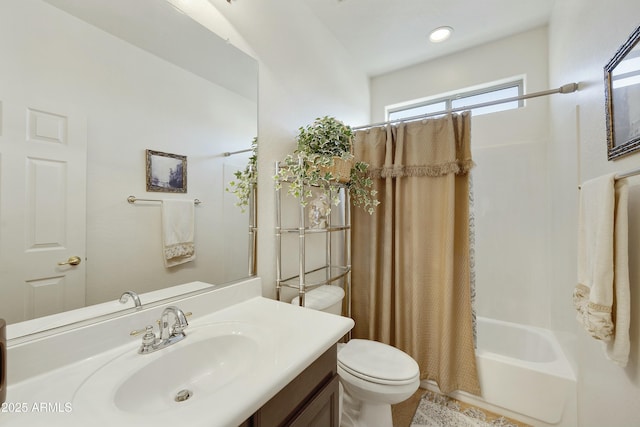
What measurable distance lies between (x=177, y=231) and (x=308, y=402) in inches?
31.0

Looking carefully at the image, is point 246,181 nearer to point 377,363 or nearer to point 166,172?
point 166,172

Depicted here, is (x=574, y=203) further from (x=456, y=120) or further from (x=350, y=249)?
(x=350, y=249)

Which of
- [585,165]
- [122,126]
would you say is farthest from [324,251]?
[585,165]

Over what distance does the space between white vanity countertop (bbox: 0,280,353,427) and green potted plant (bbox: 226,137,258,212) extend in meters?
0.54

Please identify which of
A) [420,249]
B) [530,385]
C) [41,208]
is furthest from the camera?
[420,249]

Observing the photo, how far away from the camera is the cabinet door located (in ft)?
2.55

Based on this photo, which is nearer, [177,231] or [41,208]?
[41,208]

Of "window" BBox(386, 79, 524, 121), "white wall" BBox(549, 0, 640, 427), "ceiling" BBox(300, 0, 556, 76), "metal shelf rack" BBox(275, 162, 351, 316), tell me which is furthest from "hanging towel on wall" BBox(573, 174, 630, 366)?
"ceiling" BBox(300, 0, 556, 76)

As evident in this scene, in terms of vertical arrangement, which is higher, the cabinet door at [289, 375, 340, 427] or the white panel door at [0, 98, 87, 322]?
the white panel door at [0, 98, 87, 322]

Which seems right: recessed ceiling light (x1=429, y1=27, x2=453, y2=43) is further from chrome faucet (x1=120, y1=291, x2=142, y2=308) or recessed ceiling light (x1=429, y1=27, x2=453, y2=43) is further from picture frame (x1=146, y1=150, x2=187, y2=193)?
chrome faucet (x1=120, y1=291, x2=142, y2=308)

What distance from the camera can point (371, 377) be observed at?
125cm

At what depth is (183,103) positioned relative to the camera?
1.05 metres

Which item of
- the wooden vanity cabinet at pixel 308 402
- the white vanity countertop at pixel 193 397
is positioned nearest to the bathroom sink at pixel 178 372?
the white vanity countertop at pixel 193 397

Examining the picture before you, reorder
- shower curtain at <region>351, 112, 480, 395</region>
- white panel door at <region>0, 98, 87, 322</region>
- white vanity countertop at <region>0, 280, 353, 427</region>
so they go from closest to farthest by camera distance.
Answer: white vanity countertop at <region>0, 280, 353, 427</region>, white panel door at <region>0, 98, 87, 322</region>, shower curtain at <region>351, 112, 480, 395</region>
